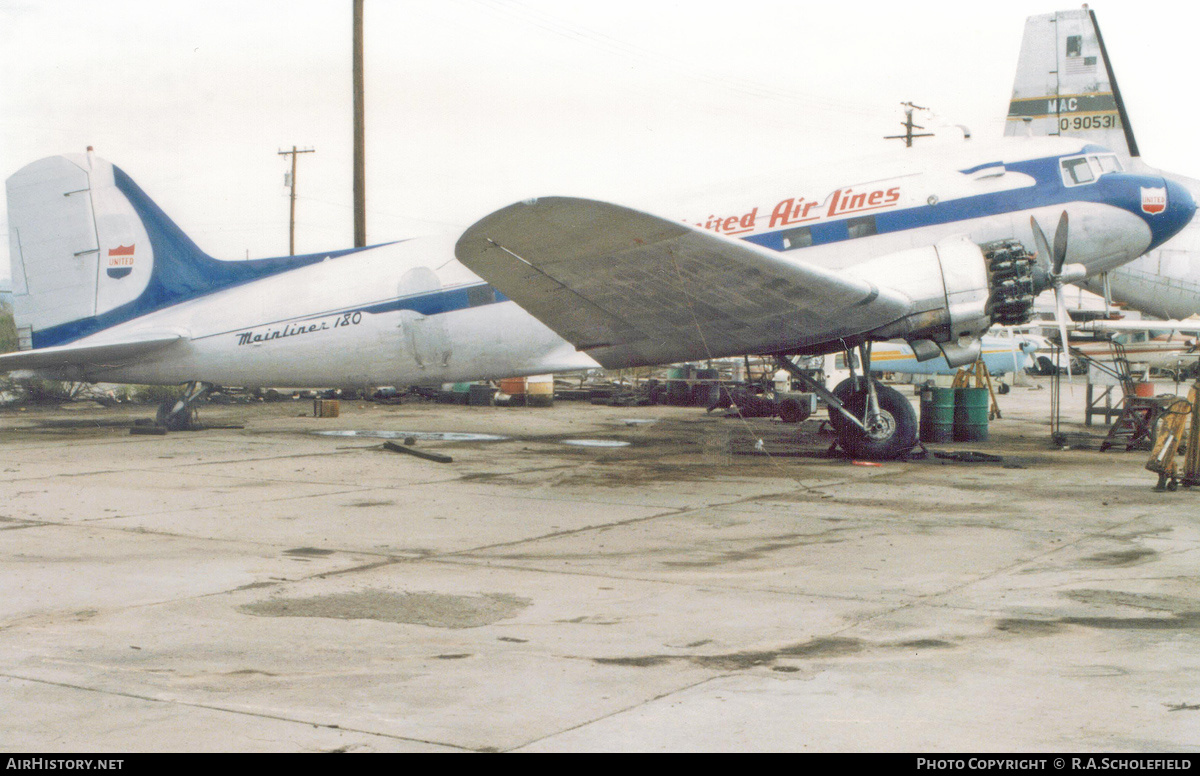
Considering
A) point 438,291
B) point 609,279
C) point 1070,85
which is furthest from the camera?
point 1070,85

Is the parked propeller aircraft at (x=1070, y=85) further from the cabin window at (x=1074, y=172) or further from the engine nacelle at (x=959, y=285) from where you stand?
the engine nacelle at (x=959, y=285)

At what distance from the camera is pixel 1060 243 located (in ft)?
41.0

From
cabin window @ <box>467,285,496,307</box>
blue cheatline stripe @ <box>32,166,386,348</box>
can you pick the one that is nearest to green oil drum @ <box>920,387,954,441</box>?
cabin window @ <box>467,285,496,307</box>

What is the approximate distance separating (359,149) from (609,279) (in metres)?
15.9

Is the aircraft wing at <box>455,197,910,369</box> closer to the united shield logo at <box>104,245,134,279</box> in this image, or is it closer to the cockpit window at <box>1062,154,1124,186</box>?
the cockpit window at <box>1062,154,1124,186</box>

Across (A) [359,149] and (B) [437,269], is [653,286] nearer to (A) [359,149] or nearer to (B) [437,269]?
(B) [437,269]

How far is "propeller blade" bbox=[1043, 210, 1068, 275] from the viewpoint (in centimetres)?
1242

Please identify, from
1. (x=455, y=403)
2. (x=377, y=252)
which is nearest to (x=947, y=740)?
(x=377, y=252)

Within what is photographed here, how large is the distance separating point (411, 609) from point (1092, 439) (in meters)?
14.7

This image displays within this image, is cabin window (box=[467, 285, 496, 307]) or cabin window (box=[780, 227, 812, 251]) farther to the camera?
cabin window (box=[467, 285, 496, 307])

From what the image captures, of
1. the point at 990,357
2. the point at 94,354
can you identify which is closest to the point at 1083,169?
the point at 94,354

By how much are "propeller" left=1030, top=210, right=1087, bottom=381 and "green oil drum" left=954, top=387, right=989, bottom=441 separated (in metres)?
3.71

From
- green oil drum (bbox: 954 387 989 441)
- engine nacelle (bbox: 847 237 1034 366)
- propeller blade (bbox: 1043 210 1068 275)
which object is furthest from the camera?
green oil drum (bbox: 954 387 989 441)

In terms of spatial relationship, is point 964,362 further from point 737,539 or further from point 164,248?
point 164,248
